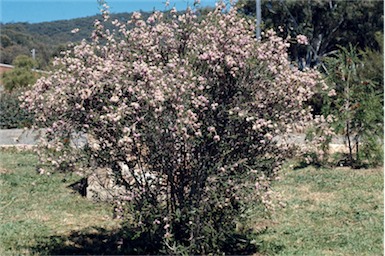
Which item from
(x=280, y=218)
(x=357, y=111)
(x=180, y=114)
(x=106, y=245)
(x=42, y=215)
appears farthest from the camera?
(x=357, y=111)

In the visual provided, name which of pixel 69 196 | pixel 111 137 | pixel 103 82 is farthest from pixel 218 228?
pixel 69 196

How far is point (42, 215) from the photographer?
6816 mm

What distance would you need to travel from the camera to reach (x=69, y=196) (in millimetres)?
7906

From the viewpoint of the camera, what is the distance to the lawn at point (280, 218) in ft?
17.4

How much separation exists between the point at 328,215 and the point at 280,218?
0.53m

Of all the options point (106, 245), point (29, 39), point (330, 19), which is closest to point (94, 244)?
point (106, 245)

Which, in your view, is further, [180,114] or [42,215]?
[42,215]

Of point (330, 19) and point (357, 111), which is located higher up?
point (330, 19)

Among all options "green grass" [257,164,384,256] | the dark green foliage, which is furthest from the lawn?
the dark green foliage

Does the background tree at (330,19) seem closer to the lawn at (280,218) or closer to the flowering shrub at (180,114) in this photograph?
the lawn at (280,218)

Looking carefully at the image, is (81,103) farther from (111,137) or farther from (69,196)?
(69,196)

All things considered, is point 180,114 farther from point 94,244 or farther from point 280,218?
point 280,218

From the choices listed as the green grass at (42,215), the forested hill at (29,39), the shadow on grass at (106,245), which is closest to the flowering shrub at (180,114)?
the shadow on grass at (106,245)

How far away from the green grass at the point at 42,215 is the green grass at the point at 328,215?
65.5 inches
